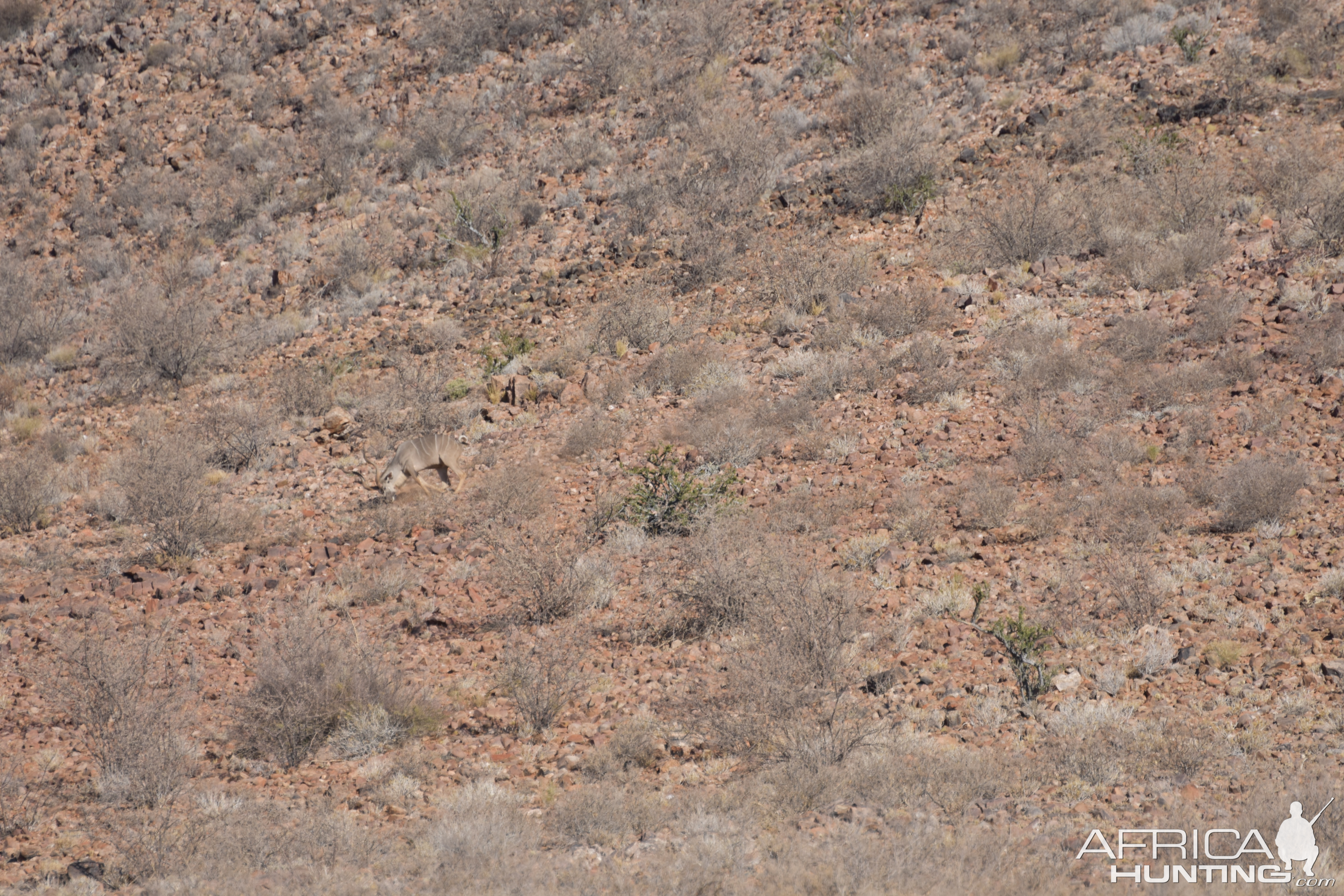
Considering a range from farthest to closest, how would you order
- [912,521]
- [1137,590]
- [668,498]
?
[668,498]
[912,521]
[1137,590]

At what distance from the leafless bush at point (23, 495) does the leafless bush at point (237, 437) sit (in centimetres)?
171

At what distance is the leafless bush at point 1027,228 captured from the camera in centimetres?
1294

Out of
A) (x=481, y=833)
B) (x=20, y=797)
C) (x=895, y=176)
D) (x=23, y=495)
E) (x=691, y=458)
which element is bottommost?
(x=691, y=458)

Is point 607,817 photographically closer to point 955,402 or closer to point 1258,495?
point 1258,495

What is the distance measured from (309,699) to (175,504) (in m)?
4.04

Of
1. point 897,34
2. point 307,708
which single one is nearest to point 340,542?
point 307,708

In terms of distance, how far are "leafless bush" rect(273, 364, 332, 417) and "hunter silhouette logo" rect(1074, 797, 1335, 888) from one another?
1079 centimetres

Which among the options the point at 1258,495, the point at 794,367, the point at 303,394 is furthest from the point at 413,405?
the point at 1258,495

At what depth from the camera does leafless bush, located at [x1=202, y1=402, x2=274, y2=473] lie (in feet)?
37.9

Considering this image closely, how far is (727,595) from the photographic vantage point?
722 centimetres

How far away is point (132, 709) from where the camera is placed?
6.13 meters

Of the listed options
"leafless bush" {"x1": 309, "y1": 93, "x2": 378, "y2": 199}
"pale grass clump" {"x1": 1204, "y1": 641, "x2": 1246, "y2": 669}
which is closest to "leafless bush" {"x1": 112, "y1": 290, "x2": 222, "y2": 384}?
"leafless bush" {"x1": 309, "y1": 93, "x2": 378, "y2": 199}

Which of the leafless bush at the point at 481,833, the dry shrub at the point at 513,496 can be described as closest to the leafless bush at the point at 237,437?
the dry shrub at the point at 513,496

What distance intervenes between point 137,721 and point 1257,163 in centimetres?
1430
